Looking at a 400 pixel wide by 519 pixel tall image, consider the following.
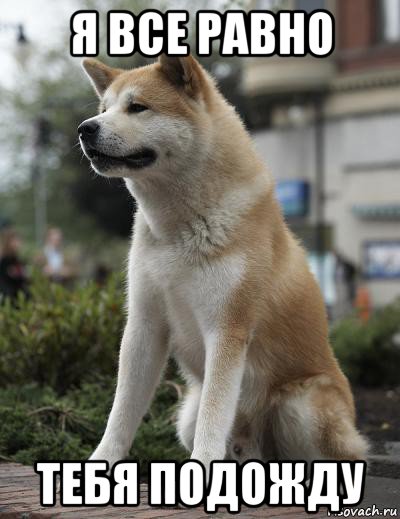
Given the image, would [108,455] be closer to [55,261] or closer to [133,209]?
[133,209]

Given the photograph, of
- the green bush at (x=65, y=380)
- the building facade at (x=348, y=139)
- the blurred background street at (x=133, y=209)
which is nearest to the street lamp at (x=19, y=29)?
the blurred background street at (x=133, y=209)

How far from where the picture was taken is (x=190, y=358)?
16.2 feet

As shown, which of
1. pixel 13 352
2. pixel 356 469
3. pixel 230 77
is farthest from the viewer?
pixel 230 77

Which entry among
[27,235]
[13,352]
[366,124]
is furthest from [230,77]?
[13,352]

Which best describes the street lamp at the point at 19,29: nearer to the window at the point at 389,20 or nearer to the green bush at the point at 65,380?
the green bush at the point at 65,380

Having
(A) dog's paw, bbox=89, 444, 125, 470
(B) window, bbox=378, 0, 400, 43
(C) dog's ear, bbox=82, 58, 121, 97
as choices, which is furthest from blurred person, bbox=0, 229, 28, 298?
(B) window, bbox=378, 0, 400, 43

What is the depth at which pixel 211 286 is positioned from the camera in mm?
4613

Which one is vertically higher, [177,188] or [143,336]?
[177,188]

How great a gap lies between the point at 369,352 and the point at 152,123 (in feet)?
16.7

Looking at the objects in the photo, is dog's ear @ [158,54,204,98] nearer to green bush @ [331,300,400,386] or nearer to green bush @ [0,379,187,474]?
green bush @ [0,379,187,474]

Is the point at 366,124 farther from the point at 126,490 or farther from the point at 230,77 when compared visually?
the point at 126,490

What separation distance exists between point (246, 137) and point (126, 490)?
6.01ft

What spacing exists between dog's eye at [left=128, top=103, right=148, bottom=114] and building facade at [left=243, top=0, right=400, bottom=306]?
69.7ft

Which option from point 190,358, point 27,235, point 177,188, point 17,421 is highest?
point 177,188
